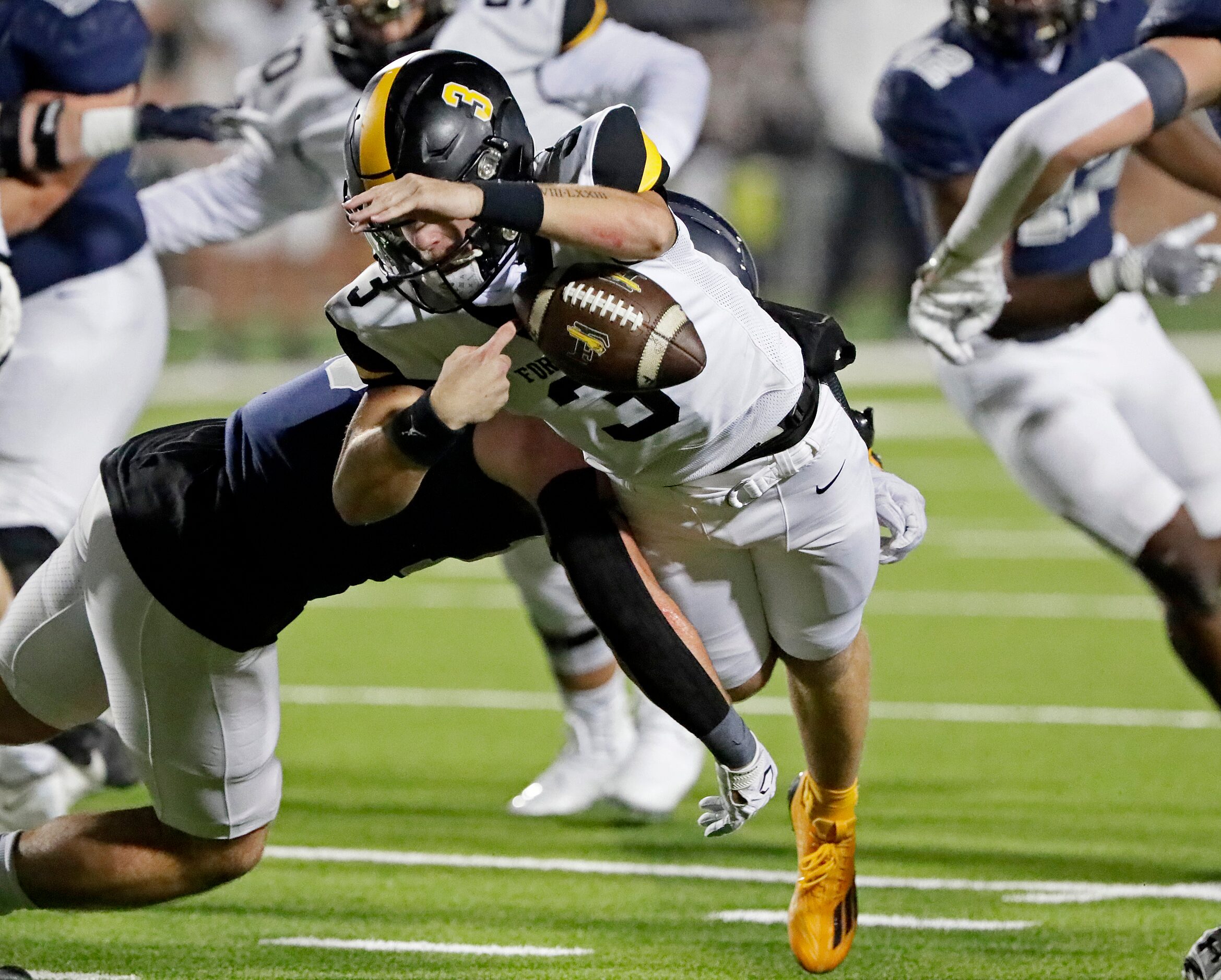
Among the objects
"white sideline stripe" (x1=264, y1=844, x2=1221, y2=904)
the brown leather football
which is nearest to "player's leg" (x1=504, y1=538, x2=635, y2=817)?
"white sideline stripe" (x1=264, y1=844, x2=1221, y2=904)

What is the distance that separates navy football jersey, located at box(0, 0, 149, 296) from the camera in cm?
453

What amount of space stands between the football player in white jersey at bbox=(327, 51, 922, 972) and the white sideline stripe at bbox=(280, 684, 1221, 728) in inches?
95.7

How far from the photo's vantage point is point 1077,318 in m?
4.52

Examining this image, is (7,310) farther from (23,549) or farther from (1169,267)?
(1169,267)

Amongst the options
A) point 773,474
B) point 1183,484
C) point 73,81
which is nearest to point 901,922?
point 773,474

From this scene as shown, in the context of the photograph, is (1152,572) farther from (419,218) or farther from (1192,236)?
(419,218)

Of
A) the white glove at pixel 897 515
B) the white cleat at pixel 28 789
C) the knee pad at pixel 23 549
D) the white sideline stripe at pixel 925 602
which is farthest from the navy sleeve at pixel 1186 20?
the white sideline stripe at pixel 925 602

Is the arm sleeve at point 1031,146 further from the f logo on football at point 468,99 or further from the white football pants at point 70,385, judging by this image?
the white football pants at point 70,385

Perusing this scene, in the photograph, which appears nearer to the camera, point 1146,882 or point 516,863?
point 1146,882

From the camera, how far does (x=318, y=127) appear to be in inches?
181

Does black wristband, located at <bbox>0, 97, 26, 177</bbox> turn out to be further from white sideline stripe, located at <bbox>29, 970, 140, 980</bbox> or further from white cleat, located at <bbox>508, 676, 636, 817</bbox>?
white sideline stripe, located at <bbox>29, 970, 140, 980</bbox>

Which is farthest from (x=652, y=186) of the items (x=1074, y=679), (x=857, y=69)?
(x=857, y=69)

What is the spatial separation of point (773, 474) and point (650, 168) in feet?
1.68

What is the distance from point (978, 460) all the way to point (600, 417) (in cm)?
892
